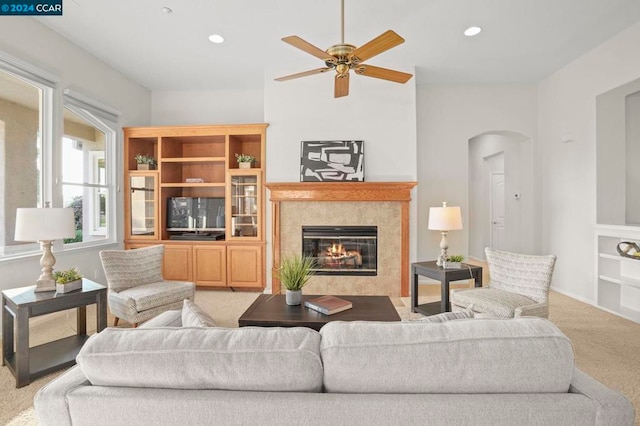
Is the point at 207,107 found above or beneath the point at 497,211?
above

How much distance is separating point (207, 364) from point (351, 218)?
373cm

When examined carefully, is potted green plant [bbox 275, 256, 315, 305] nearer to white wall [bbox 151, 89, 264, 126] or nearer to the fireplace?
the fireplace

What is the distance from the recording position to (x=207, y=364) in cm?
94

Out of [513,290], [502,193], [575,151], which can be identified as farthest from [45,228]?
[502,193]

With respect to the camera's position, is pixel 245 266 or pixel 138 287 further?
pixel 245 266

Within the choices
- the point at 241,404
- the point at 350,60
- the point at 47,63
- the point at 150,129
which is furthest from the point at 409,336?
the point at 150,129

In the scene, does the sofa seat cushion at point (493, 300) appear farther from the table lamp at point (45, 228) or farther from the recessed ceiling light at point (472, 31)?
the table lamp at point (45, 228)

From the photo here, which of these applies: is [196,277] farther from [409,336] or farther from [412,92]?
[409,336]

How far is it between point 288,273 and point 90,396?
69.6 inches

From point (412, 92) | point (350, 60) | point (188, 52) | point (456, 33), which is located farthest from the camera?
point (412, 92)

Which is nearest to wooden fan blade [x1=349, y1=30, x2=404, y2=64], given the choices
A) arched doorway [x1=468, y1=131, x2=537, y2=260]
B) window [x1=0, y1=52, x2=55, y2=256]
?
window [x1=0, y1=52, x2=55, y2=256]

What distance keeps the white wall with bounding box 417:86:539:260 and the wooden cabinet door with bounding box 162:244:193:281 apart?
3.41 m

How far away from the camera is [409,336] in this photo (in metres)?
0.99

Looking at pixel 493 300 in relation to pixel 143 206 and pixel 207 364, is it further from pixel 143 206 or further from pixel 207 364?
pixel 143 206
